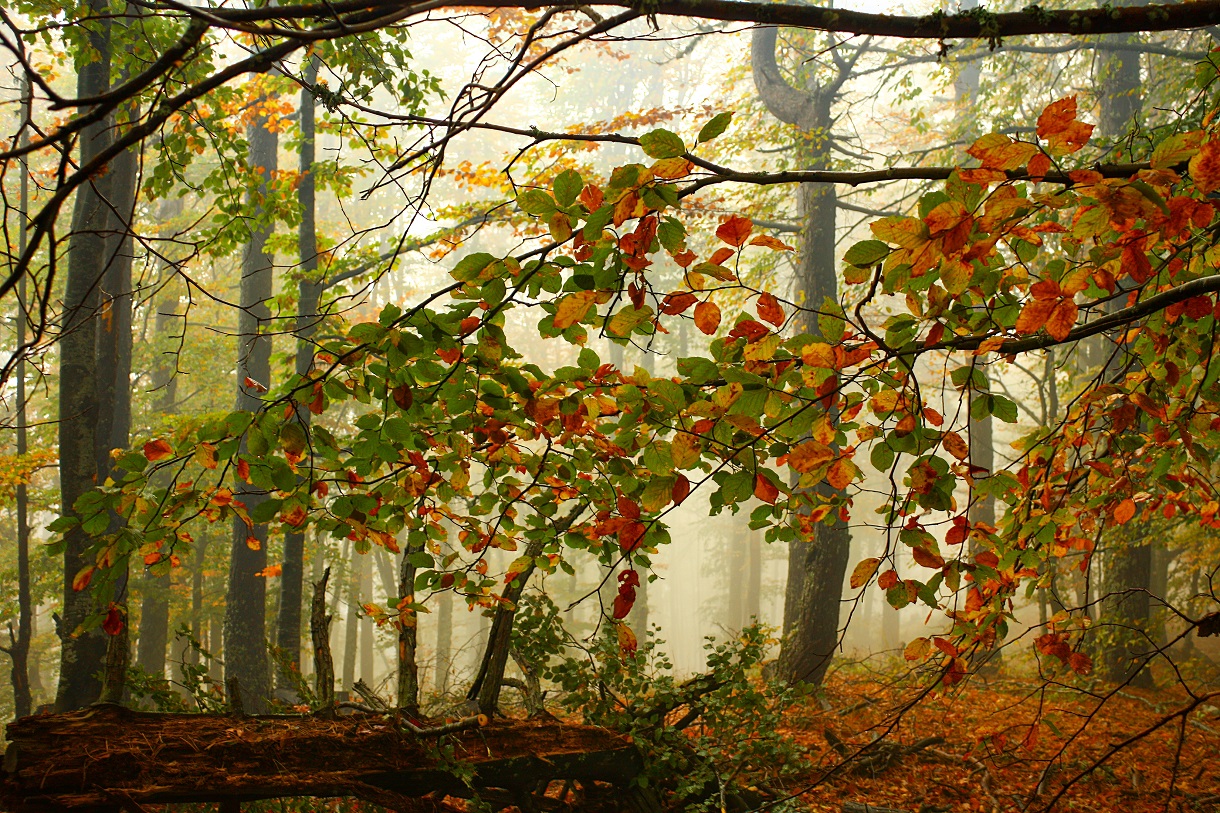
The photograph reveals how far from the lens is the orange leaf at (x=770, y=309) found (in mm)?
1813

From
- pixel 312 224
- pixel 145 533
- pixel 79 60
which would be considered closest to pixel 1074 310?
pixel 145 533

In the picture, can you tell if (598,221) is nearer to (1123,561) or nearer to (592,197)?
(592,197)

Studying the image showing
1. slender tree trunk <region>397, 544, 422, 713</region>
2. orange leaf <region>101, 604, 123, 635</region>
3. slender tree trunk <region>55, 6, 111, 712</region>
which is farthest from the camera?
slender tree trunk <region>55, 6, 111, 712</region>

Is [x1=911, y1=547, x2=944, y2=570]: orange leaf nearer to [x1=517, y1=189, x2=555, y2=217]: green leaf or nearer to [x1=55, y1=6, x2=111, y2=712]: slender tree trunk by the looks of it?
[x1=517, y1=189, x2=555, y2=217]: green leaf

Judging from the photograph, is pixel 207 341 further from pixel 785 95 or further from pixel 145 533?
pixel 145 533

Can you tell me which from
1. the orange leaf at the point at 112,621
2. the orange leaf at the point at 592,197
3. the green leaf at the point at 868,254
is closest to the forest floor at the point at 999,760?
the green leaf at the point at 868,254

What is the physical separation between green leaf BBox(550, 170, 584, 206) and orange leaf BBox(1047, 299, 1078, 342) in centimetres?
114

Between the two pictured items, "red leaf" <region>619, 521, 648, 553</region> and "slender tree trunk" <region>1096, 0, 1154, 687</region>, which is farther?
"slender tree trunk" <region>1096, 0, 1154, 687</region>

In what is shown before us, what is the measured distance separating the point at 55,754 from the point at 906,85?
10085mm

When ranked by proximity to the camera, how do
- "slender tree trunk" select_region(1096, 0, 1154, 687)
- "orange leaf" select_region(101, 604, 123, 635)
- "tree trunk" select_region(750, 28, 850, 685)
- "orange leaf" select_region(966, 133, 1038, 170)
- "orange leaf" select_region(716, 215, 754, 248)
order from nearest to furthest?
"orange leaf" select_region(966, 133, 1038, 170)
"orange leaf" select_region(716, 215, 754, 248)
"orange leaf" select_region(101, 604, 123, 635)
"slender tree trunk" select_region(1096, 0, 1154, 687)
"tree trunk" select_region(750, 28, 850, 685)

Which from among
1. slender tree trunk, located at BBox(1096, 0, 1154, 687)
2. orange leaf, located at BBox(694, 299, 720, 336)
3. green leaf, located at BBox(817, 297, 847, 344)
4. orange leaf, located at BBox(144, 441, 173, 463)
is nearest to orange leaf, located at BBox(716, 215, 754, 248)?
orange leaf, located at BBox(694, 299, 720, 336)

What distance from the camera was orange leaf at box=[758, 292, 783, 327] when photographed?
181cm

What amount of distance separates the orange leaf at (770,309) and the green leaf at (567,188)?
55cm

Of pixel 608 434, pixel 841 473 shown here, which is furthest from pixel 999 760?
pixel 841 473
